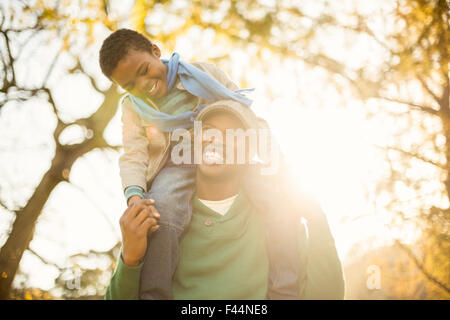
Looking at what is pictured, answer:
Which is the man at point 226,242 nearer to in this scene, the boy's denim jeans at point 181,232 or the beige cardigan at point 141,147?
the boy's denim jeans at point 181,232

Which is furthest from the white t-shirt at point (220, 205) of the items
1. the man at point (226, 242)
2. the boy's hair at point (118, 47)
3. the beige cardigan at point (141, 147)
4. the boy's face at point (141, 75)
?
the boy's hair at point (118, 47)

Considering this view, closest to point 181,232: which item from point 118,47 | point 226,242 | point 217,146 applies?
point 226,242

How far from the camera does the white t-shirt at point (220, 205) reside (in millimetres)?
1570

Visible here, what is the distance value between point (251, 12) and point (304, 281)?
154 inches

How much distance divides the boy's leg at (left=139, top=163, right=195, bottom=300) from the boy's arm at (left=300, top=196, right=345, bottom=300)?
595mm

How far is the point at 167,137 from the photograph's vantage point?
1.67 m

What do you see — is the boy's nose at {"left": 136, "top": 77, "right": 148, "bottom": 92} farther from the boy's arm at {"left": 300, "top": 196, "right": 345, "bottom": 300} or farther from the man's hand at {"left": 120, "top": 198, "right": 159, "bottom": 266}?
the boy's arm at {"left": 300, "top": 196, "right": 345, "bottom": 300}

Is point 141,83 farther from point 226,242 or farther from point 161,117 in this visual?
point 226,242

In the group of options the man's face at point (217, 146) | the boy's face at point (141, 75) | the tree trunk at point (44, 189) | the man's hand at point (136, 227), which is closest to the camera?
the man's hand at point (136, 227)

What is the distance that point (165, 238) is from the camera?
4.50 ft

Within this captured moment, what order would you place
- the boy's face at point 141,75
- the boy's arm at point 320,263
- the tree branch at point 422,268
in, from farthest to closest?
1. the tree branch at point 422,268
2. the boy's face at point 141,75
3. the boy's arm at point 320,263

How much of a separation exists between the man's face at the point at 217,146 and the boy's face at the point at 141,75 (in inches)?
14.8

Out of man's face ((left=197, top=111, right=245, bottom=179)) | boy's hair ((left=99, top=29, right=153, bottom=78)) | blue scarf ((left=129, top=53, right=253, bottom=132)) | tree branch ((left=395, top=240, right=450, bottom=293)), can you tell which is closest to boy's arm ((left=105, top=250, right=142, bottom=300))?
man's face ((left=197, top=111, right=245, bottom=179))
